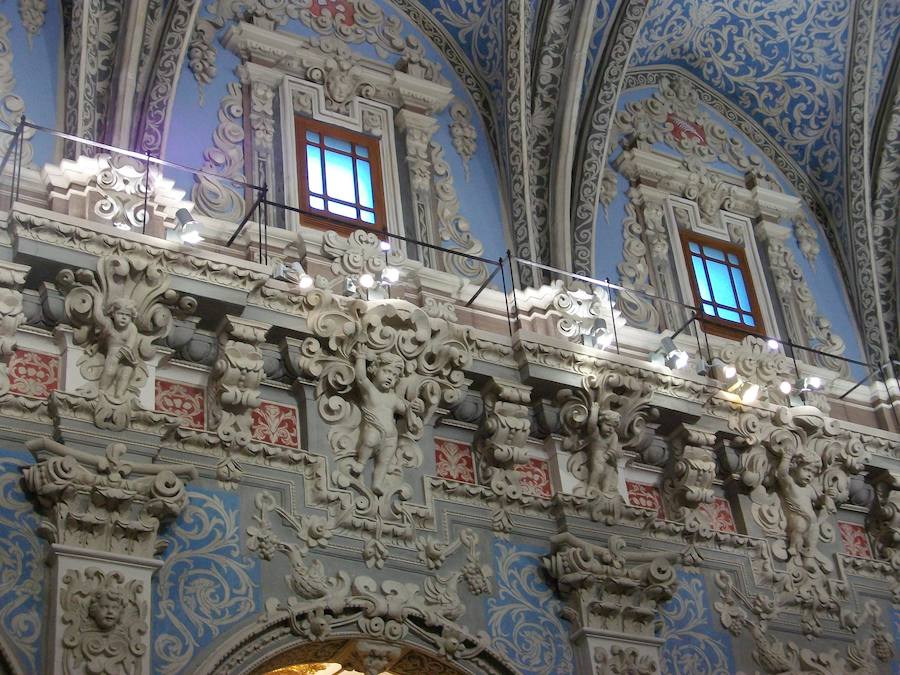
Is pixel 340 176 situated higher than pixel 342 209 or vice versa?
pixel 340 176

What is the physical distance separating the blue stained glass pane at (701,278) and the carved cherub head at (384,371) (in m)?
4.36

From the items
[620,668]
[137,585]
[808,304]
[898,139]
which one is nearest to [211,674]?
[137,585]

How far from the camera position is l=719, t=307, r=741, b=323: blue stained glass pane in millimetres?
14188

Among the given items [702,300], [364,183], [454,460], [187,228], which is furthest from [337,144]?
[702,300]

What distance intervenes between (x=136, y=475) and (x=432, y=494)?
7.67ft

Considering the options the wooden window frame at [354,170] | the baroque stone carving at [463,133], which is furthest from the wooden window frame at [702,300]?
the wooden window frame at [354,170]

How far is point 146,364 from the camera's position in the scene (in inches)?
403

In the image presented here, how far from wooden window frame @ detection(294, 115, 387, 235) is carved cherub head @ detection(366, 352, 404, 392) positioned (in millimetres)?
1467

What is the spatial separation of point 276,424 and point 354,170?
319 cm

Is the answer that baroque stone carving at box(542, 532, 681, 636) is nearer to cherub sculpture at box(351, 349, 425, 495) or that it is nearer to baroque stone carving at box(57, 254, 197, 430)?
cherub sculpture at box(351, 349, 425, 495)

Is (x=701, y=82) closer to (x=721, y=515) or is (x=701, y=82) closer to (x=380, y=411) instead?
(x=721, y=515)

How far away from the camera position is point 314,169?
12773 mm

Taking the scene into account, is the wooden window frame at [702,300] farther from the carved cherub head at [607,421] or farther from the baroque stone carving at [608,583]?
the baroque stone carving at [608,583]

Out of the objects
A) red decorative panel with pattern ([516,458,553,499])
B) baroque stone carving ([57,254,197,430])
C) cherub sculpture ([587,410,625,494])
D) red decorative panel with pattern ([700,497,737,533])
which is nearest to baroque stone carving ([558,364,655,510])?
cherub sculpture ([587,410,625,494])
